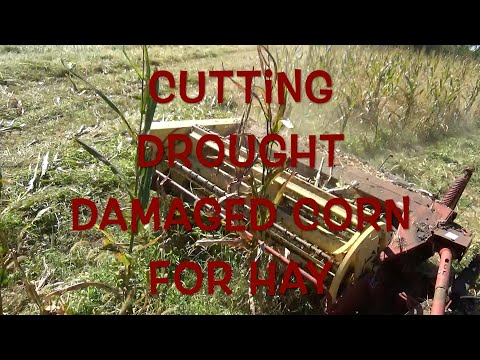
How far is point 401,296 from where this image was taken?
8.41 ft

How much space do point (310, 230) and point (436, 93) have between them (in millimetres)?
3909

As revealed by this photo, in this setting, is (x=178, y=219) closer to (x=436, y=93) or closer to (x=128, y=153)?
(x=128, y=153)

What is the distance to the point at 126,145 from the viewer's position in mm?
4582

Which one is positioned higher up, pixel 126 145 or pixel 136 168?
pixel 136 168

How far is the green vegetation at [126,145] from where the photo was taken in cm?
274

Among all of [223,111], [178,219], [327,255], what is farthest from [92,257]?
[223,111]

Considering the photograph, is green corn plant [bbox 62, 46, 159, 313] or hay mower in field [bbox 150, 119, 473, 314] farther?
hay mower in field [bbox 150, 119, 473, 314]

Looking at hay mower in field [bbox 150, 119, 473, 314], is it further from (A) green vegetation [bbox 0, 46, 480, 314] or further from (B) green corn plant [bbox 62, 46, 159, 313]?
(B) green corn plant [bbox 62, 46, 159, 313]

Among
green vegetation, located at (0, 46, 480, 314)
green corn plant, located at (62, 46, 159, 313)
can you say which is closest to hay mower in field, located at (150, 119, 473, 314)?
green vegetation, located at (0, 46, 480, 314)

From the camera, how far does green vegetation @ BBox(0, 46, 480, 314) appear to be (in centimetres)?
274

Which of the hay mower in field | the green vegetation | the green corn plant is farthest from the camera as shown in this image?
the green vegetation

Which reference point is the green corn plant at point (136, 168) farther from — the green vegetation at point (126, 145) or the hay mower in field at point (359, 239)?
the hay mower in field at point (359, 239)

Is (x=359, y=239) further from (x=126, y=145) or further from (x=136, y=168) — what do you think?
(x=126, y=145)

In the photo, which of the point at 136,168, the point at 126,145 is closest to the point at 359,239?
the point at 136,168
